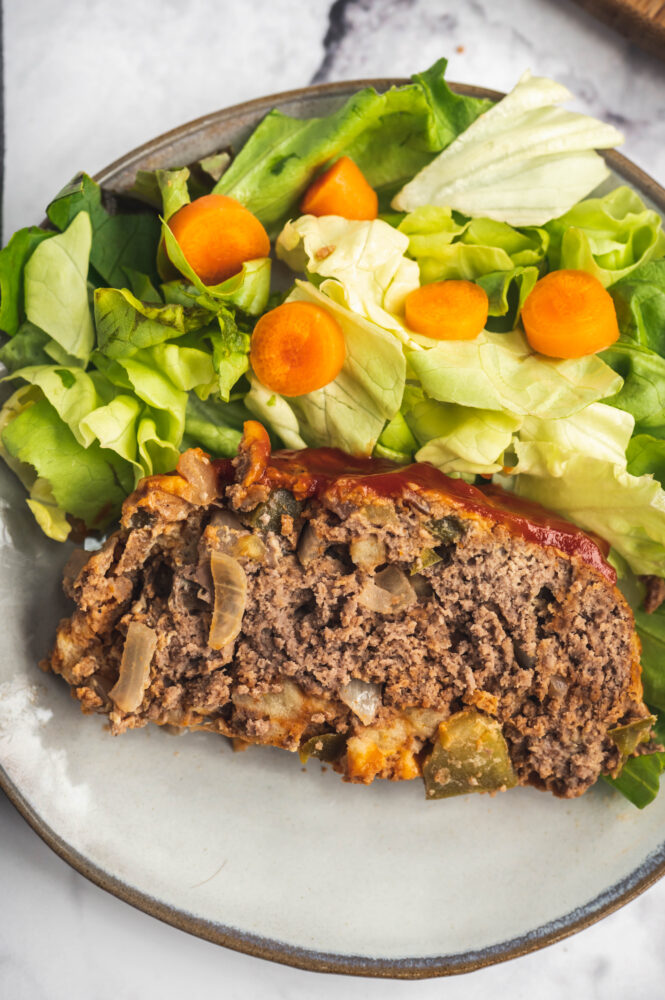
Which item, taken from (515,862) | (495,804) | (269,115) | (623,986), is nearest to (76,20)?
(269,115)

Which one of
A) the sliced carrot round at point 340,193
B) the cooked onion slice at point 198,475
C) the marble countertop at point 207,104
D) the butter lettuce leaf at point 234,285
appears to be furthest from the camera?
the marble countertop at point 207,104

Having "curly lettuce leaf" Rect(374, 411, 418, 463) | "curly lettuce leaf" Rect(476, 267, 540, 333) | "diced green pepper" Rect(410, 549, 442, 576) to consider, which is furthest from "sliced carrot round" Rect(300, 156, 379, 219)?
"diced green pepper" Rect(410, 549, 442, 576)

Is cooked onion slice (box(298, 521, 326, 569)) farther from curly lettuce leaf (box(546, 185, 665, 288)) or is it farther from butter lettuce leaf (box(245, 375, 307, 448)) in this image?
curly lettuce leaf (box(546, 185, 665, 288))

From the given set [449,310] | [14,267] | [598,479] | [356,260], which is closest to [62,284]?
[14,267]

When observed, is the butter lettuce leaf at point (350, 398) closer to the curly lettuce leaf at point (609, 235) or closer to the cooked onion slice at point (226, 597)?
the cooked onion slice at point (226, 597)

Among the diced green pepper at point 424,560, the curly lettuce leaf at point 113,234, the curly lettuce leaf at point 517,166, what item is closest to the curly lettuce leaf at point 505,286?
the curly lettuce leaf at point 517,166

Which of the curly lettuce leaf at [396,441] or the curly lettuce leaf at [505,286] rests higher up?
the curly lettuce leaf at [505,286]
